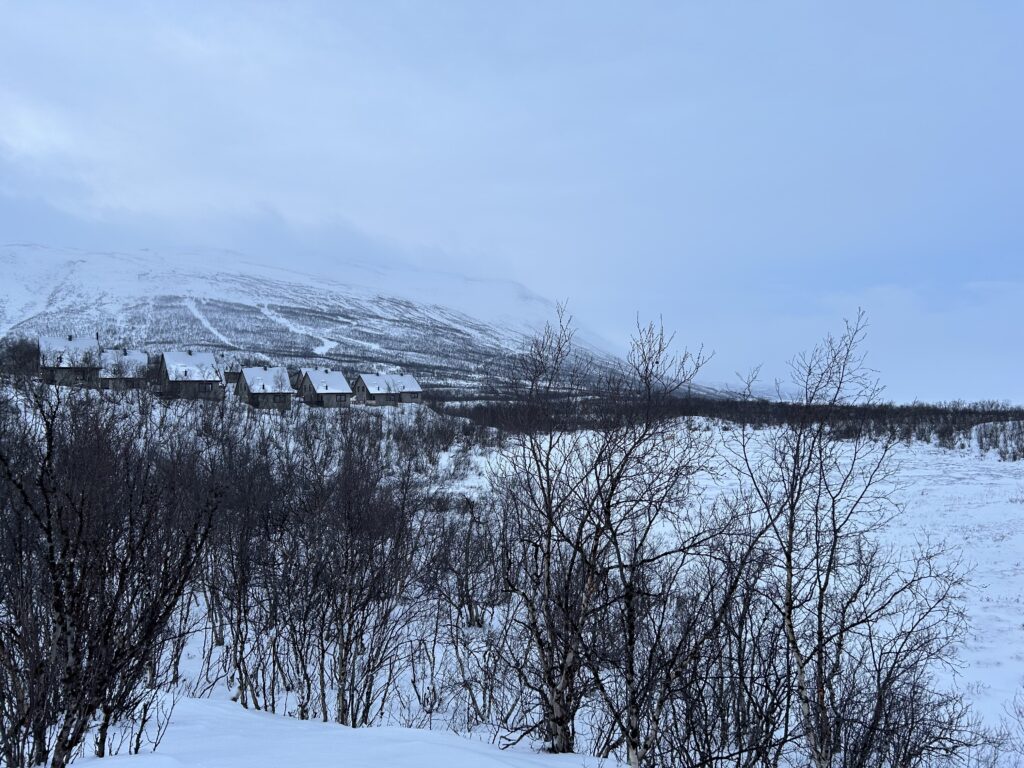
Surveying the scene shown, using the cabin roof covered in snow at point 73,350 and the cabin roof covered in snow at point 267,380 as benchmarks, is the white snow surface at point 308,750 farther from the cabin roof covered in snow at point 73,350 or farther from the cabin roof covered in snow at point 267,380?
the cabin roof covered in snow at point 267,380

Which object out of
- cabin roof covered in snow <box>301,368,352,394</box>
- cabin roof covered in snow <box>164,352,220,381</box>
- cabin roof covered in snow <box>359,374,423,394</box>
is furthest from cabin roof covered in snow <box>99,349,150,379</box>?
cabin roof covered in snow <box>359,374,423,394</box>

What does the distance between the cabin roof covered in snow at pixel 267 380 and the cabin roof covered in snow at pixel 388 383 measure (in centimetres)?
1247

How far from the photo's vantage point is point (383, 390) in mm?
90312

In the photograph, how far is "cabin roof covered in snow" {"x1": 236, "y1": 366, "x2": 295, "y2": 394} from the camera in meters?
76.8

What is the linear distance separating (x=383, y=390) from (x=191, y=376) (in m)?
26.5

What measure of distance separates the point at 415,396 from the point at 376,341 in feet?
342

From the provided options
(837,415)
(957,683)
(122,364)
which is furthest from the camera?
(122,364)

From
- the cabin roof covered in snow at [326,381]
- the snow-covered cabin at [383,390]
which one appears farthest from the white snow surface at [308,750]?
the snow-covered cabin at [383,390]

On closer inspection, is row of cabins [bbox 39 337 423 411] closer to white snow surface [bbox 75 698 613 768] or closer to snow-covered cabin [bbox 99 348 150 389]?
snow-covered cabin [bbox 99 348 150 389]

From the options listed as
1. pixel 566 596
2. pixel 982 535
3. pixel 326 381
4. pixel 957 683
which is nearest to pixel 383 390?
pixel 326 381

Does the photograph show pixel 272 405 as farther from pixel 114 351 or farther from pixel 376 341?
pixel 376 341

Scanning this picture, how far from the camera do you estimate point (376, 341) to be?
7589 inches

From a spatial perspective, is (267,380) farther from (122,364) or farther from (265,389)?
(122,364)

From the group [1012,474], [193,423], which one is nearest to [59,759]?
[193,423]
